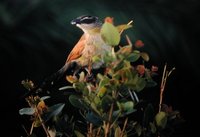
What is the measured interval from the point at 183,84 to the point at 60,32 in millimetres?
436

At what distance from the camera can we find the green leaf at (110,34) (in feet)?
3.38

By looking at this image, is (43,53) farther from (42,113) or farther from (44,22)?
(42,113)

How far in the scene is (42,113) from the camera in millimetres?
1172

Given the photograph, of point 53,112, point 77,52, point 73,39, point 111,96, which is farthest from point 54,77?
point 111,96

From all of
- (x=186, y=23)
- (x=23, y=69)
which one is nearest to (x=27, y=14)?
(x=23, y=69)

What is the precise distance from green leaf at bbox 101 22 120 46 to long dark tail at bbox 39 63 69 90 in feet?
1.34

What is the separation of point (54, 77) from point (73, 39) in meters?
0.20

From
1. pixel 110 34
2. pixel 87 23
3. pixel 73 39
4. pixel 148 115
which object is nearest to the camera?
pixel 110 34

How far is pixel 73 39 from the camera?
1.62m

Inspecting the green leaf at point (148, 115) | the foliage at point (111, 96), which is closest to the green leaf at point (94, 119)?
the foliage at point (111, 96)

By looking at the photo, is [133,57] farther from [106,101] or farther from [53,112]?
[53,112]

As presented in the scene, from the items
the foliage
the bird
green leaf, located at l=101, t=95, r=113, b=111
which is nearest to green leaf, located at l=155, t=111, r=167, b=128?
the foliage

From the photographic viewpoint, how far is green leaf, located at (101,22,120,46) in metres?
1.03

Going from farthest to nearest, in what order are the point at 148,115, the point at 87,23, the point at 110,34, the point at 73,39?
the point at 73,39 → the point at 87,23 → the point at 148,115 → the point at 110,34
